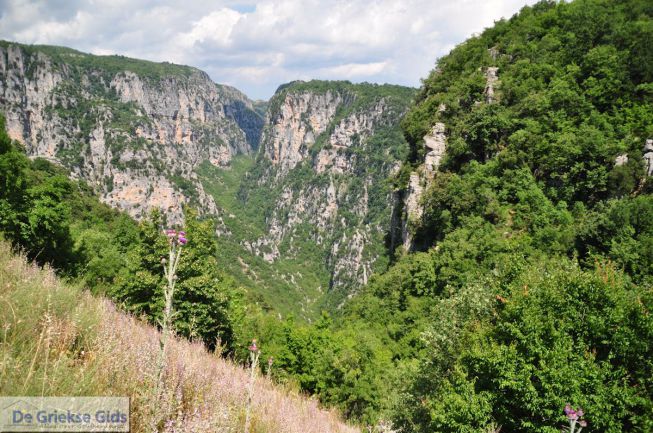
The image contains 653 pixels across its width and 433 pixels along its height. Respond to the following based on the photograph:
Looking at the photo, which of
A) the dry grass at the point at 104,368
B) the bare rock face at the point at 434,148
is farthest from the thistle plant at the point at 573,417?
the bare rock face at the point at 434,148

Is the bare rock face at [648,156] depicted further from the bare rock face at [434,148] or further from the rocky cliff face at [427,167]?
the bare rock face at [434,148]

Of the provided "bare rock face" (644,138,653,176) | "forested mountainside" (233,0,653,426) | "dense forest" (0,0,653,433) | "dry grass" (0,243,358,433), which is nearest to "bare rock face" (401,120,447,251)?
"forested mountainside" (233,0,653,426)

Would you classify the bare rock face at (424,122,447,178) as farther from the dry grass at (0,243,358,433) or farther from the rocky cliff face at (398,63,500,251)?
the dry grass at (0,243,358,433)

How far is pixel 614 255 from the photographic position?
77.5 feet

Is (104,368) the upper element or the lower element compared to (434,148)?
lower

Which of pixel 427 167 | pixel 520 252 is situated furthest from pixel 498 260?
pixel 427 167

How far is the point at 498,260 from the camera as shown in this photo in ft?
101

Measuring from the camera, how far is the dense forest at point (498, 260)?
12016mm

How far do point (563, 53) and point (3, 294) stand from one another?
1975 inches

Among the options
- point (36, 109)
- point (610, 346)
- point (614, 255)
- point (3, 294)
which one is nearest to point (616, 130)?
point (614, 255)

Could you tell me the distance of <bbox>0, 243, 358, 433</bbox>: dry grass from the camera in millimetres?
2918

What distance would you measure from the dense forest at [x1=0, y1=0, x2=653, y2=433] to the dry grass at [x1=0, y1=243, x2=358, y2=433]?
116 cm

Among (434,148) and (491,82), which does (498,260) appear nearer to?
(434,148)

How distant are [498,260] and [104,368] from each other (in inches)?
1239
